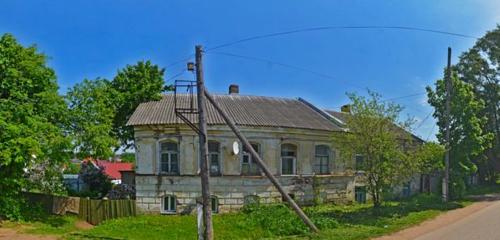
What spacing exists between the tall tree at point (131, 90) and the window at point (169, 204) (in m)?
6.14

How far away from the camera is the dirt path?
655 inches

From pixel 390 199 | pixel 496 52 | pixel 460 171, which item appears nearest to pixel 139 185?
pixel 390 199

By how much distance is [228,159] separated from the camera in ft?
77.6

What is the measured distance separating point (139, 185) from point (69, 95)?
5.45 metres

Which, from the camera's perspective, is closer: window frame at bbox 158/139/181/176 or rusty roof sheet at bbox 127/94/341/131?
window frame at bbox 158/139/181/176

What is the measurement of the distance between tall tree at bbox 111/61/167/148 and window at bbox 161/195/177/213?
6.14 m

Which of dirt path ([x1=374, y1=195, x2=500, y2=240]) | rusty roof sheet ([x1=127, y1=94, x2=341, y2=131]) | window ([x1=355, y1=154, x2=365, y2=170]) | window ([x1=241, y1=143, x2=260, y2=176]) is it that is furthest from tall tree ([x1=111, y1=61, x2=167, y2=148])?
dirt path ([x1=374, y1=195, x2=500, y2=240])

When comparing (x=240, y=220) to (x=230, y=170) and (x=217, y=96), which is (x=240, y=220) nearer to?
(x=230, y=170)

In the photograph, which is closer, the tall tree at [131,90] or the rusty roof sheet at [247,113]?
the rusty roof sheet at [247,113]

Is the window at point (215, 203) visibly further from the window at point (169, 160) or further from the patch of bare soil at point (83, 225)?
the patch of bare soil at point (83, 225)

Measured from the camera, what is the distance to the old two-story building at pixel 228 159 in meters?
23.1

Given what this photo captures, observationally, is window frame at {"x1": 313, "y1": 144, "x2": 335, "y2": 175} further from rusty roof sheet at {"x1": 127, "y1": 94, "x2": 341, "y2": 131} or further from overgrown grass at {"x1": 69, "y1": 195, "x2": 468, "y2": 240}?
overgrown grass at {"x1": 69, "y1": 195, "x2": 468, "y2": 240}

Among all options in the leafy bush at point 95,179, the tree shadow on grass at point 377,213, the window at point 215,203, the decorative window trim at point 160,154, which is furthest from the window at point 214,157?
the leafy bush at point 95,179

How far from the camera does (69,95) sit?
2250 centimetres
